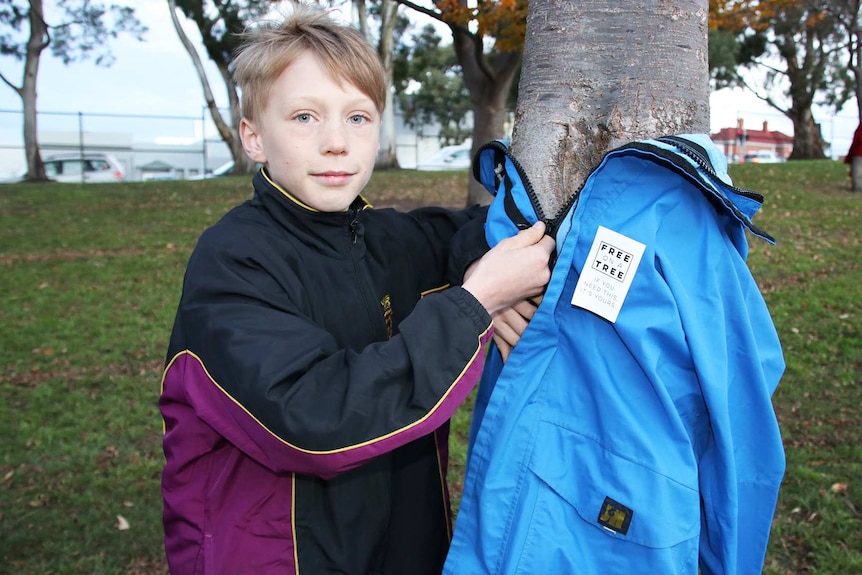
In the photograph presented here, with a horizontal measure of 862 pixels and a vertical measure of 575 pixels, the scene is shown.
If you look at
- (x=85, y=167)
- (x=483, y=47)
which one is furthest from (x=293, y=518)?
(x=85, y=167)

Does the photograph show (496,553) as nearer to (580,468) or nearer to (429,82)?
(580,468)

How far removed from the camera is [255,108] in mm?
1700

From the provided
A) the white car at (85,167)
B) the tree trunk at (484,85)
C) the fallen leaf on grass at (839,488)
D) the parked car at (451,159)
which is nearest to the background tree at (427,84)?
the parked car at (451,159)

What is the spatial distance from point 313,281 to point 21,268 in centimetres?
823

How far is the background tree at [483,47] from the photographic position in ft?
28.1

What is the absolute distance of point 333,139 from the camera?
5.32ft

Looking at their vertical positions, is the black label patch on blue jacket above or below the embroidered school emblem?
below

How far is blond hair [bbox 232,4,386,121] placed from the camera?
5.35 ft

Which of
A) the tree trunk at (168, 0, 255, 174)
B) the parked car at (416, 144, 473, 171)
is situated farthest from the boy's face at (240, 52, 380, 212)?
the parked car at (416, 144, 473, 171)

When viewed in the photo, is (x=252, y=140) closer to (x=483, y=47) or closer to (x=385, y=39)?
(x=483, y=47)

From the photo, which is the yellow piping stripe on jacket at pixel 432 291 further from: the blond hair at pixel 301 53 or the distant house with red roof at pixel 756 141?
the distant house with red roof at pixel 756 141

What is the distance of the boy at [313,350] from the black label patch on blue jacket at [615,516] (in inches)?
14.3

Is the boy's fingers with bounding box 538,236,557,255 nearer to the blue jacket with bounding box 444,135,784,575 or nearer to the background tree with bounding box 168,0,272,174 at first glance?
the blue jacket with bounding box 444,135,784,575

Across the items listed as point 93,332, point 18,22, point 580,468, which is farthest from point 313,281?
point 18,22
